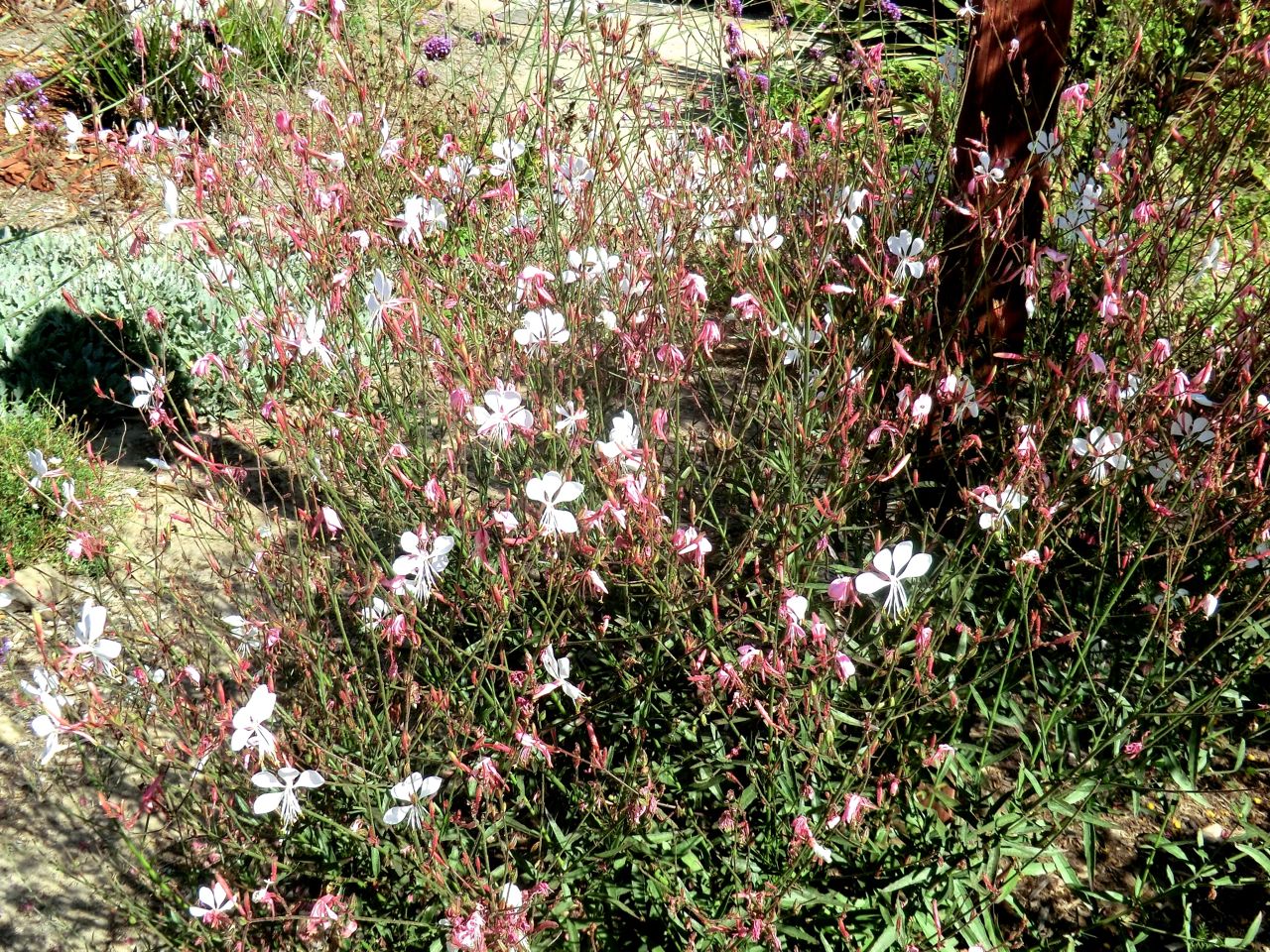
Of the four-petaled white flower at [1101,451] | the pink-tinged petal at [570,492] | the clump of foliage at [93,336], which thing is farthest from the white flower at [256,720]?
the clump of foliage at [93,336]

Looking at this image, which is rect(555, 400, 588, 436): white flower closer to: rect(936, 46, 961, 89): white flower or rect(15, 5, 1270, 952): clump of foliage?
rect(15, 5, 1270, 952): clump of foliage

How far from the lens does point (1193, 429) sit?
221cm

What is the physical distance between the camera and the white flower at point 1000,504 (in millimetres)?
1906

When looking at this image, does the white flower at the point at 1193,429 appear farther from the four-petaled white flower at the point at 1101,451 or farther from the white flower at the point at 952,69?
the white flower at the point at 952,69

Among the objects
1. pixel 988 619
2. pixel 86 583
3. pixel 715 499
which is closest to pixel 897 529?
pixel 988 619

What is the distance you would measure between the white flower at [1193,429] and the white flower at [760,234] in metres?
0.98

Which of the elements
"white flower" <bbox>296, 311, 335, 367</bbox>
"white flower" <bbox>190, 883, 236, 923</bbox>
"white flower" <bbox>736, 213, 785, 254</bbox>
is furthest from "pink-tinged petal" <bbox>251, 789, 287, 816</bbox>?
"white flower" <bbox>736, 213, 785, 254</bbox>

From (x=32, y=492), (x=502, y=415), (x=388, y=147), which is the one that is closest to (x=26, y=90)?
(x=32, y=492)

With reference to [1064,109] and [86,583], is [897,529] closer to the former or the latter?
[1064,109]

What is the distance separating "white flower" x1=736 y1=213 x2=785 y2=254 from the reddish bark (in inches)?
16.5

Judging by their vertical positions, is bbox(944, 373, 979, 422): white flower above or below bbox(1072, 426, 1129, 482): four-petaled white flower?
below

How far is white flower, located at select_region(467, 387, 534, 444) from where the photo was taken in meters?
1.86

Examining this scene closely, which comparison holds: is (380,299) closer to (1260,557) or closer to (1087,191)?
(1087,191)

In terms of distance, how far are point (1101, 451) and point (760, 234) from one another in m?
0.91
